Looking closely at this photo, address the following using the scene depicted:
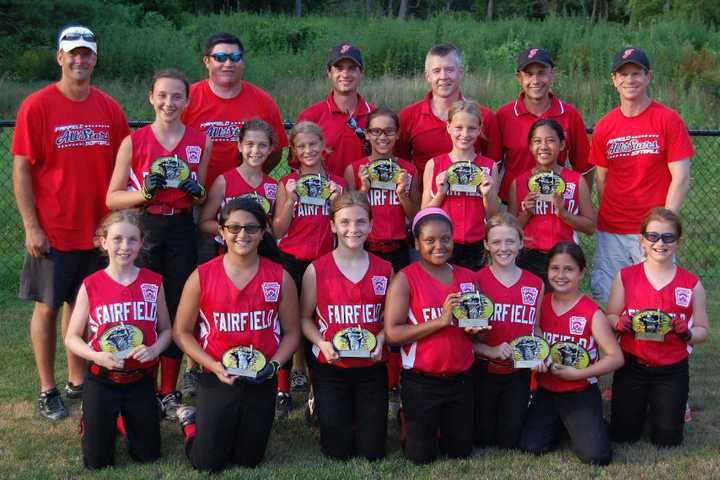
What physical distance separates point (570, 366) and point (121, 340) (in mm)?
2647

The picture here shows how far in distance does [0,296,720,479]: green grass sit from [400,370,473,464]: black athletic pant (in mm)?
92

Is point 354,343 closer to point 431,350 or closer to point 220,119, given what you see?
point 431,350

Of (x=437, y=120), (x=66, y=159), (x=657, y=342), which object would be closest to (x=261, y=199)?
(x=66, y=159)

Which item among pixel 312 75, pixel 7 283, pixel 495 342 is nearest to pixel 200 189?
pixel 495 342

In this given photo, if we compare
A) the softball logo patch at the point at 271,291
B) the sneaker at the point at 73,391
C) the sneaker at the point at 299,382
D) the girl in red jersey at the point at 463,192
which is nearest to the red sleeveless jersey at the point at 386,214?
the girl in red jersey at the point at 463,192

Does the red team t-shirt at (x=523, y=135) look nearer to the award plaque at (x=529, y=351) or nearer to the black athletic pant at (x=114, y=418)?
the award plaque at (x=529, y=351)

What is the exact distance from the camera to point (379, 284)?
523cm

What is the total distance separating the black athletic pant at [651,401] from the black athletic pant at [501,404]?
630 millimetres

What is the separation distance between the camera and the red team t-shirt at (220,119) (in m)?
6.01

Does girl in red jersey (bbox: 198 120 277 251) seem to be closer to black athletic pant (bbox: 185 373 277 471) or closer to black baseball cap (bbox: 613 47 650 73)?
black athletic pant (bbox: 185 373 277 471)

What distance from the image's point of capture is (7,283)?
9.01 meters

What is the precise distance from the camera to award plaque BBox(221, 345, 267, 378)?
16.0 feet

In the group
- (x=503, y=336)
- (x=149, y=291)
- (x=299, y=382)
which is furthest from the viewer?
(x=299, y=382)

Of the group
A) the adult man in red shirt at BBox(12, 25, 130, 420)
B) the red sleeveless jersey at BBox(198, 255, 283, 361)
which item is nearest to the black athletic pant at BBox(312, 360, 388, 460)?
the red sleeveless jersey at BBox(198, 255, 283, 361)
